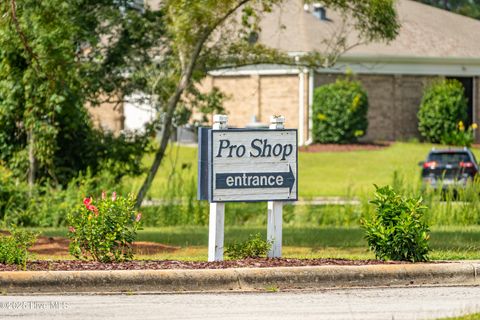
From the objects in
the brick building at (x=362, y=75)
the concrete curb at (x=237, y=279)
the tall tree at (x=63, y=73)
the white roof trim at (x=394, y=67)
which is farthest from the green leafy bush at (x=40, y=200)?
the white roof trim at (x=394, y=67)

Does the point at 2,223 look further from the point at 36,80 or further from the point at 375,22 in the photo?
the point at 375,22

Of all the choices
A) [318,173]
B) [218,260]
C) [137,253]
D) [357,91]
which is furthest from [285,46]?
[218,260]

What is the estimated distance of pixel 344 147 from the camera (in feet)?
150

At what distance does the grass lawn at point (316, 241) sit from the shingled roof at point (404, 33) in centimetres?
2271

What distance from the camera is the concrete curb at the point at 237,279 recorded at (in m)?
12.4

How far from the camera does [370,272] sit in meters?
13.2

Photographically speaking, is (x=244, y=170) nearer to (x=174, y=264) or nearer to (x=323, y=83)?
(x=174, y=264)

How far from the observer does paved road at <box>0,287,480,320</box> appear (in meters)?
10.9

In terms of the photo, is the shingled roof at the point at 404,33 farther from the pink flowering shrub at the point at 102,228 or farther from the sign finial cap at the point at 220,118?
the pink flowering shrub at the point at 102,228

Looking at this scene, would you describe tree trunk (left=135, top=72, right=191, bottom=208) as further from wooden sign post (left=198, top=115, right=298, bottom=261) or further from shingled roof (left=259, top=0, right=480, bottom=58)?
shingled roof (left=259, top=0, right=480, bottom=58)

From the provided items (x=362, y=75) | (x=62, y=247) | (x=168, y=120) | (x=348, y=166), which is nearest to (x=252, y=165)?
(x=62, y=247)

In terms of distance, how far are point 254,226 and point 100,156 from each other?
342 centimetres

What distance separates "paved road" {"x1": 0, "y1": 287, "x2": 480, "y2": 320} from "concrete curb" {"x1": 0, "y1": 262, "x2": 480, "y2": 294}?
10.4 inches

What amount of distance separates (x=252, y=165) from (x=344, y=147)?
Result: 32.0 metres
